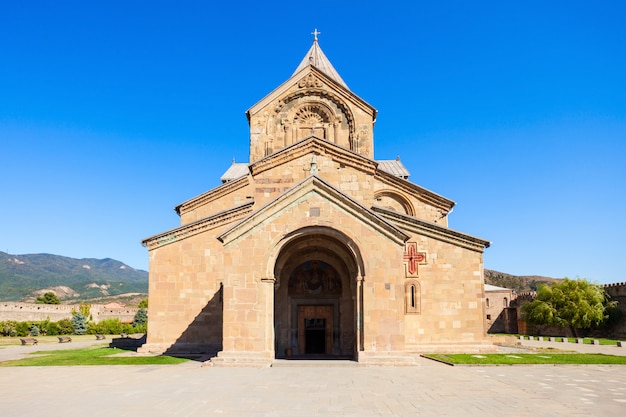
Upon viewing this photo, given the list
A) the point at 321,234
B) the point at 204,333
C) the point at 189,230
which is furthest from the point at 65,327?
the point at 321,234

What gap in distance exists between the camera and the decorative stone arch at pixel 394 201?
77.1 ft

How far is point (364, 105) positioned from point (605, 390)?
1745 cm

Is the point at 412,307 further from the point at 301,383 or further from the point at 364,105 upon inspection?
the point at 364,105

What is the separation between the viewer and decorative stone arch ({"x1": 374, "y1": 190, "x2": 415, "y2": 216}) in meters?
23.5

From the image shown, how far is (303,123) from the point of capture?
2467 centimetres

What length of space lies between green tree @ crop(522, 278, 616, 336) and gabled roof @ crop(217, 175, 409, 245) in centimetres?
2334

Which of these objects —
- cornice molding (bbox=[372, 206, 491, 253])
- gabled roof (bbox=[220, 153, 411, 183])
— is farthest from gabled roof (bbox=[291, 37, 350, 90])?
cornice molding (bbox=[372, 206, 491, 253])

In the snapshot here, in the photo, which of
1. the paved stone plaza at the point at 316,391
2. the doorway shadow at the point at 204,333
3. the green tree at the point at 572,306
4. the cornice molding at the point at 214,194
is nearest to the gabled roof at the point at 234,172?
the cornice molding at the point at 214,194

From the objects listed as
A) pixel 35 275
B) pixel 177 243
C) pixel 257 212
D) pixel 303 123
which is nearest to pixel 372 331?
pixel 257 212

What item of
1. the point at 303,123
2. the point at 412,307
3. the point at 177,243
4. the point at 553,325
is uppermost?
the point at 303,123

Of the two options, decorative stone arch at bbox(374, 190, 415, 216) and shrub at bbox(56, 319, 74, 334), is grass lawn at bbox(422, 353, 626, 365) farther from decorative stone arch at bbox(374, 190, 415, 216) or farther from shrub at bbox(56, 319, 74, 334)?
shrub at bbox(56, 319, 74, 334)

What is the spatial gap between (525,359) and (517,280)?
66.8 metres

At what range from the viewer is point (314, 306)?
18.5 metres

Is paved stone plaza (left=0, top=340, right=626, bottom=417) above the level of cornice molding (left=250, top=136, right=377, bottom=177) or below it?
below
